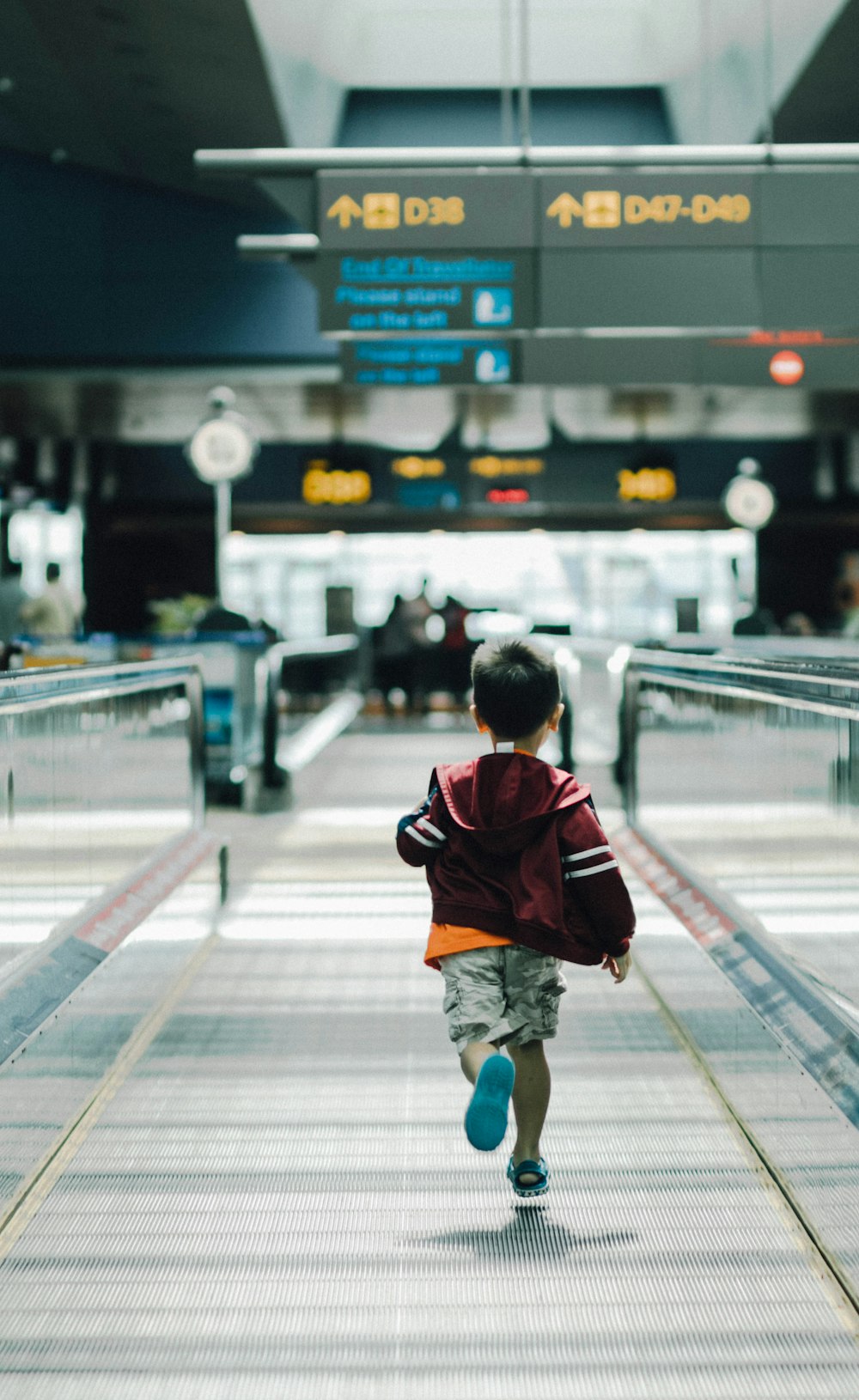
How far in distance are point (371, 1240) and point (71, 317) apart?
1092 cm

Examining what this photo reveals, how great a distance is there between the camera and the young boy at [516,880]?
2.89 metres

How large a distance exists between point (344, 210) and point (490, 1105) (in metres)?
6.06

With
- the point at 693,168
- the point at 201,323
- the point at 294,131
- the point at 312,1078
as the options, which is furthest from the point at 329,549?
the point at 312,1078

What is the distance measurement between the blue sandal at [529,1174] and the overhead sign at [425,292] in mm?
5720

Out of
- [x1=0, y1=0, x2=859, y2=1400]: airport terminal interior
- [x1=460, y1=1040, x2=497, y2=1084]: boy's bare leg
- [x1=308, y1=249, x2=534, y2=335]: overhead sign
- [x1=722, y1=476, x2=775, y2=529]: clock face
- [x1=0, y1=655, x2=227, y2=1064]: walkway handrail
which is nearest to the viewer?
[x1=0, y1=0, x2=859, y2=1400]: airport terminal interior

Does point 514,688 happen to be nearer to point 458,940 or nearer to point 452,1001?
point 458,940

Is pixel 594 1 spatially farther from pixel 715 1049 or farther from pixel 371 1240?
pixel 371 1240

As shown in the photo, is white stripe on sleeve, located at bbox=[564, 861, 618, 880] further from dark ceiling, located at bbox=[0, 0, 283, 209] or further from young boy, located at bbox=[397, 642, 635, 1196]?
dark ceiling, located at bbox=[0, 0, 283, 209]

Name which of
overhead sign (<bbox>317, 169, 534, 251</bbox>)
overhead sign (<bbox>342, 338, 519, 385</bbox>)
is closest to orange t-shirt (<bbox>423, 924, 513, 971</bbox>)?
overhead sign (<bbox>317, 169, 534, 251</bbox>)

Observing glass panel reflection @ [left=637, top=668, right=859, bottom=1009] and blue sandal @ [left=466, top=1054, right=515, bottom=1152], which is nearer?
blue sandal @ [left=466, top=1054, right=515, bottom=1152]

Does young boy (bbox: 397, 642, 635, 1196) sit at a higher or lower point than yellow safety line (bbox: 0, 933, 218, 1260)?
higher

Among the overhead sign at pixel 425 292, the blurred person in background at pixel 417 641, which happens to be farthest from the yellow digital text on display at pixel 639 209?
the blurred person in background at pixel 417 641

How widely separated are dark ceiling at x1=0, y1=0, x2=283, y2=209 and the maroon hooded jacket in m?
6.82

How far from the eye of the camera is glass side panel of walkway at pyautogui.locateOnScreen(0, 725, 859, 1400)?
7.69 ft
